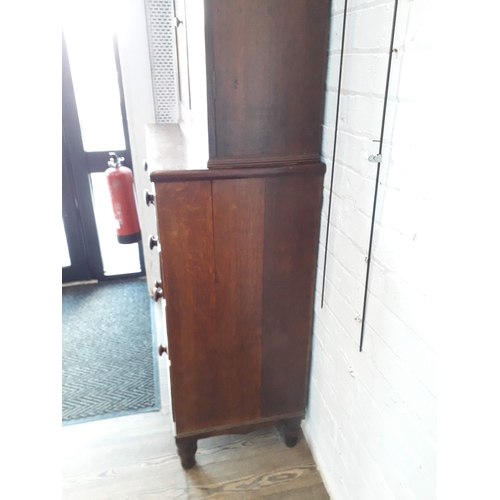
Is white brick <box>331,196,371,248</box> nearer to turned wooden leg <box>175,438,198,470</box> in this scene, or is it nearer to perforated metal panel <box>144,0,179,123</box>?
turned wooden leg <box>175,438,198,470</box>

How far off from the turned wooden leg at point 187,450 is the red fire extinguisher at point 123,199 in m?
1.19

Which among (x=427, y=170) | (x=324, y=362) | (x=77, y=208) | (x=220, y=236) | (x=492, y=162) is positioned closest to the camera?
(x=492, y=162)

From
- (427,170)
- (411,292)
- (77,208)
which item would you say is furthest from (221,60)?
(77,208)

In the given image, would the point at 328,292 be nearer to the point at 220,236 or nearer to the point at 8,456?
the point at 220,236

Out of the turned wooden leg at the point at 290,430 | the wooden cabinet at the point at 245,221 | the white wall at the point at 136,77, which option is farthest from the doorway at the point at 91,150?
the turned wooden leg at the point at 290,430

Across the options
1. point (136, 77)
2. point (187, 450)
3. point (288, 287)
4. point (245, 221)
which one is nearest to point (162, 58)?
point (136, 77)

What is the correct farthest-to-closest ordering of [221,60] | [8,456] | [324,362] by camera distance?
1. [324,362]
2. [221,60]
3. [8,456]

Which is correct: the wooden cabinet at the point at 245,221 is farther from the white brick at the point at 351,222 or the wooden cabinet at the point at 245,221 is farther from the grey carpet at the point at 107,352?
the grey carpet at the point at 107,352

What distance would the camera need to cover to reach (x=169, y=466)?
5.06ft

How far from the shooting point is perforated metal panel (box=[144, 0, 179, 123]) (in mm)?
1957

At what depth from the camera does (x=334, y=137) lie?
43.7 inches

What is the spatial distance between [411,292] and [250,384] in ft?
2.62

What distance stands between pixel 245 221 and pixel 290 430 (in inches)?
34.7

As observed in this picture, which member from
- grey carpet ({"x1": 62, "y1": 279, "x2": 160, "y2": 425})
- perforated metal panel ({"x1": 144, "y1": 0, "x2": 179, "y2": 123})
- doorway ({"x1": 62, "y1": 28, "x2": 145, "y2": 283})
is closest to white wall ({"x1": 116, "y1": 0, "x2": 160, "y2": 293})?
perforated metal panel ({"x1": 144, "y1": 0, "x2": 179, "y2": 123})
